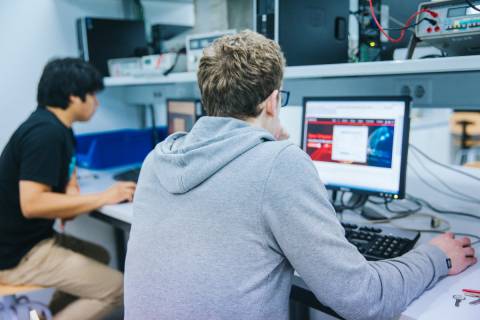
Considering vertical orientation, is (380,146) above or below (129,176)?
above

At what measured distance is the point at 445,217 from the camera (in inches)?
57.9

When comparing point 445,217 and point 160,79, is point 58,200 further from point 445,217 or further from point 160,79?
point 445,217

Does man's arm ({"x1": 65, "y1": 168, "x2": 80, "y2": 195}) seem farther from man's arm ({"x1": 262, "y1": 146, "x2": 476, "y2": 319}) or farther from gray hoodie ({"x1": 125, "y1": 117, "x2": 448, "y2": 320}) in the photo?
man's arm ({"x1": 262, "y1": 146, "x2": 476, "y2": 319})

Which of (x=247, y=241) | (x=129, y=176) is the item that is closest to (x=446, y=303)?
(x=247, y=241)

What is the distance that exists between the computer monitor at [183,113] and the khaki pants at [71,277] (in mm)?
750

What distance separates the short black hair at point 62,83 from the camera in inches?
68.4

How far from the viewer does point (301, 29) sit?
1.48 metres

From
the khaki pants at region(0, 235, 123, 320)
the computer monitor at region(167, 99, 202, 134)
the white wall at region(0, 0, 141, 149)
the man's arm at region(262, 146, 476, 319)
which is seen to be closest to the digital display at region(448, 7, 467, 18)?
the man's arm at region(262, 146, 476, 319)

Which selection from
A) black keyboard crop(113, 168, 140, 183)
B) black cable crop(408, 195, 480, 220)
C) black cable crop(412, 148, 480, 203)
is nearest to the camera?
black cable crop(408, 195, 480, 220)

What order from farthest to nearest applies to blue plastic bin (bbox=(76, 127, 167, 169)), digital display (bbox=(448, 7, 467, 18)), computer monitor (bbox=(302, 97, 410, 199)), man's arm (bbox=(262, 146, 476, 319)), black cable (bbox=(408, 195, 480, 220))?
blue plastic bin (bbox=(76, 127, 167, 169)) < black cable (bbox=(408, 195, 480, 220)) < computer monitor (bbox=(302, 97, 410, 199)) < digital display (bbox=(448, 7, 467, 18)) < man's arm (bbox=(262, 146, 476, 319))

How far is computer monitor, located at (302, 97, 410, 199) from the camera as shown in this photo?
1.36 metres

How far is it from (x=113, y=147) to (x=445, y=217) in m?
1.71

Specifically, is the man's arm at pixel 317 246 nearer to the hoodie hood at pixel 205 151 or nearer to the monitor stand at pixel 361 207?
the hoodie hood at pixel 205 151

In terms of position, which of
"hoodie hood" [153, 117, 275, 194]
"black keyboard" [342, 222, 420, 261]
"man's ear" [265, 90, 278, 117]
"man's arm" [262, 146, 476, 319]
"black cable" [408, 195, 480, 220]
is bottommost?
"black cable" [408, 195, 480, 220]
